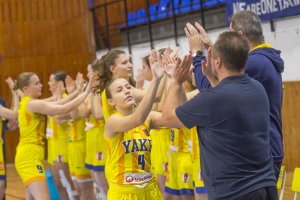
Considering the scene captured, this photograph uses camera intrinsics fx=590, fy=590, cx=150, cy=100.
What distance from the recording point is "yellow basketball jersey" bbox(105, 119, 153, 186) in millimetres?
4668

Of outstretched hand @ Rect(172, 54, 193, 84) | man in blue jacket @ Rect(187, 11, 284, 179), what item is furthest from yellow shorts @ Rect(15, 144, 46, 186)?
outstretched hand @ Rect(172, 54, 193, 84)

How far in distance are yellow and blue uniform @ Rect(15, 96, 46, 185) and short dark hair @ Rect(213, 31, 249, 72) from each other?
3893 mm

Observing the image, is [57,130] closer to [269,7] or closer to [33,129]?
[33,129]

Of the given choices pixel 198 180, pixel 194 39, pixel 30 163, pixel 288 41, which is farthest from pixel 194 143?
pixel 288 41

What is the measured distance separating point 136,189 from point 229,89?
1.75 m

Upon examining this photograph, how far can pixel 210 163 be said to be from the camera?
3.26 m

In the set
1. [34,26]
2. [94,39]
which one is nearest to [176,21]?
[94,39]

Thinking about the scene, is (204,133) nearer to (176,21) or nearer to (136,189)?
(136,189)

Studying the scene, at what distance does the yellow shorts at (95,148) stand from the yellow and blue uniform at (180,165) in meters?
1.74

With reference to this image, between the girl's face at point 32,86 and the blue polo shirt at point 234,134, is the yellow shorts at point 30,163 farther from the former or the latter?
the blue polo shirt at point 234,134

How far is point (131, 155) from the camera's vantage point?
4.68m

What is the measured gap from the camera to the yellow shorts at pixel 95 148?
25.4 feet

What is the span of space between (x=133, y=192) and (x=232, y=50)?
73.9 inches

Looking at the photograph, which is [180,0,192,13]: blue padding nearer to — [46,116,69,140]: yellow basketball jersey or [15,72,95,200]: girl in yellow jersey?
[46,116,69,140]: yellow basketball jersey
